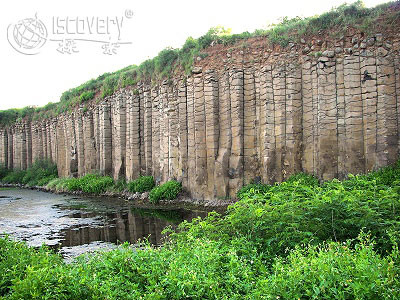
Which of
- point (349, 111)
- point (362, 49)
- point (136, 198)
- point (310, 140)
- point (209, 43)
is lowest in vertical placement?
point (136, 198)

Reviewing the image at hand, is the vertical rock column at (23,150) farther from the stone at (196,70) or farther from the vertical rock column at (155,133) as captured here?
the stone at (196,70)

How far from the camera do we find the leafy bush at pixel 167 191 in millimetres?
16844

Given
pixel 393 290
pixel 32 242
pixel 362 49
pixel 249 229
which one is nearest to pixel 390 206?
pixel 249 229

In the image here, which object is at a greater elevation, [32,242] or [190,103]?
[190,103]

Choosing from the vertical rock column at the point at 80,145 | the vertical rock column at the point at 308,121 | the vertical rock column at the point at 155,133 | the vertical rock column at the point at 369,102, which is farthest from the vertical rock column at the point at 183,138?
the vertical rock column at the point at 80,145

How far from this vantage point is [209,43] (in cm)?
1778

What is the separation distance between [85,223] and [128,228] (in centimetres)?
202

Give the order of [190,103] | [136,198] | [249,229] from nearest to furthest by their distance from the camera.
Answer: [249,229] < [190,103] < [136,198]

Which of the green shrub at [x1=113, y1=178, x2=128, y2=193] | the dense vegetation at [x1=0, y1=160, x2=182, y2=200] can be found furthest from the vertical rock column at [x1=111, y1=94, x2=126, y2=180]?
the dense vegetation at [x1=0, y1=160, x2=182, y2=200]

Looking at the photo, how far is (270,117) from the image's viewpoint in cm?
1446

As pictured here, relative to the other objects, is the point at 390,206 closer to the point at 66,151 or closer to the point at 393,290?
the point at 393,290

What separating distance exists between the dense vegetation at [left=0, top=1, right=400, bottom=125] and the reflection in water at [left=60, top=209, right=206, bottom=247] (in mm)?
6720

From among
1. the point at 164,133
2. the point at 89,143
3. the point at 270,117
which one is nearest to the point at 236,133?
the point at 270,117

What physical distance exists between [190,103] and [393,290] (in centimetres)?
1401
